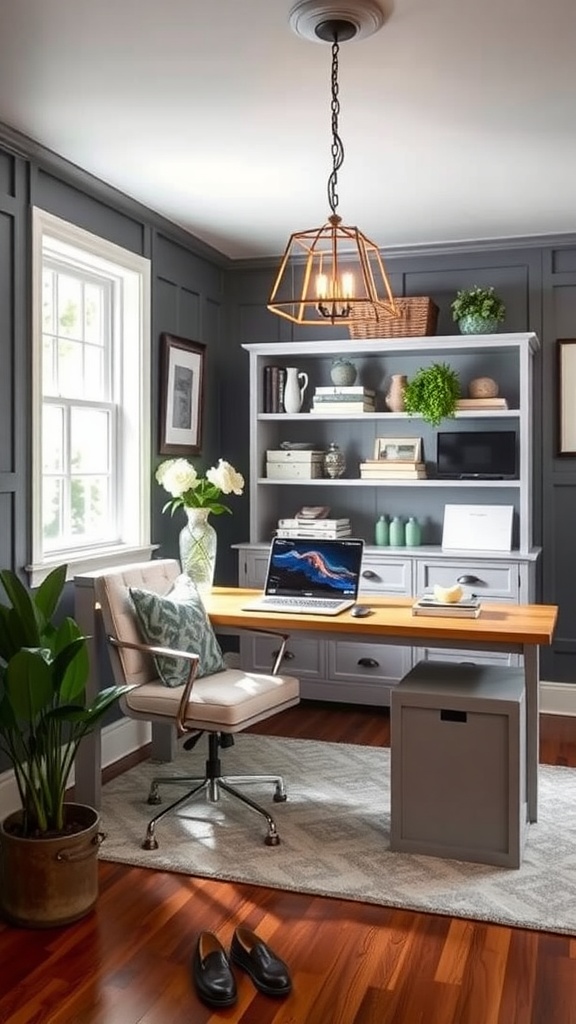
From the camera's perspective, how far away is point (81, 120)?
3.27 metres

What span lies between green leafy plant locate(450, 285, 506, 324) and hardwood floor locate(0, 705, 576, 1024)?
306cm

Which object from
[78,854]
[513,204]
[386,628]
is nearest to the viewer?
[78,854]

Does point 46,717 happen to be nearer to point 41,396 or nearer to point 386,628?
point 386,628

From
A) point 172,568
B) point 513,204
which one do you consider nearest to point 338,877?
point 172,568

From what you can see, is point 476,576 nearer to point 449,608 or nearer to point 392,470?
point 392,470

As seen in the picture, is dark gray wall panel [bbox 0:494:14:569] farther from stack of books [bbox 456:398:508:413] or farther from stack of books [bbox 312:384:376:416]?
stack of books [bbox 456:398:508:413]

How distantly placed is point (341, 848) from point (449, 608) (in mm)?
917

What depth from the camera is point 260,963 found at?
92.8 inches

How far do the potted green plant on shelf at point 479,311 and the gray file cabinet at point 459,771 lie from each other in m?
2.23

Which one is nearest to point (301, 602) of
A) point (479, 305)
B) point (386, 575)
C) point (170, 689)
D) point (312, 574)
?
point (312, 574)

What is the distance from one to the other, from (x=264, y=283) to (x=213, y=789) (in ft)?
10.2

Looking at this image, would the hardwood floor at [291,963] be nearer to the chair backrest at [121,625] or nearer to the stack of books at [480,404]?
the chair backrest at [121,625]

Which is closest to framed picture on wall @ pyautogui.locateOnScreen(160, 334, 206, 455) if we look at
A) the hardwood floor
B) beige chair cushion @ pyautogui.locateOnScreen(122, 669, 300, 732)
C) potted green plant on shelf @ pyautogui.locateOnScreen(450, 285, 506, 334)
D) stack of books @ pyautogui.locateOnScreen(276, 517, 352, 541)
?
stack of books @ pyautogui.locateOnScreen(276, 517, 352, 541)

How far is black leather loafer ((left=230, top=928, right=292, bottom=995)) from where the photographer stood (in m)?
2.29
